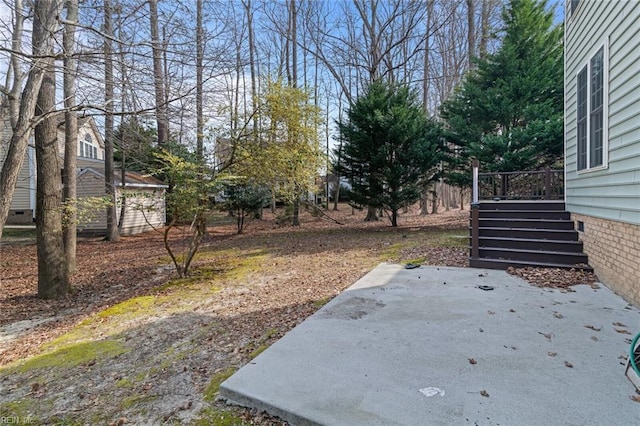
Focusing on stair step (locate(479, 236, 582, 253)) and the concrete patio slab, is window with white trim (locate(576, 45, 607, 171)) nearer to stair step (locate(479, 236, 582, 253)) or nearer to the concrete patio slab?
stair step (locate(479, 236, 582, 253))

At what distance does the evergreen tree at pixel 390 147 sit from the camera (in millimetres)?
12367

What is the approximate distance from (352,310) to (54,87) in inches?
262

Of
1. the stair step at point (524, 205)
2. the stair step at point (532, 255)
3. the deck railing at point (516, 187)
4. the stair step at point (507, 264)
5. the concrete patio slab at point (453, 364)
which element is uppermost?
the deck railing at point (516, 187)

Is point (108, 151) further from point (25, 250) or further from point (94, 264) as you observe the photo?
point (94, 264)

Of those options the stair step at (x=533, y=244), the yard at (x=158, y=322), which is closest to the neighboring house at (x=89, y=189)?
the yard at (x=158, y=322)

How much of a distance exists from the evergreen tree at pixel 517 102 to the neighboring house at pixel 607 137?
14.1 ft

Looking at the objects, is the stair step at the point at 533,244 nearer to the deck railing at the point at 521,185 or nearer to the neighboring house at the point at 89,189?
the deck railing at the point at 521,185

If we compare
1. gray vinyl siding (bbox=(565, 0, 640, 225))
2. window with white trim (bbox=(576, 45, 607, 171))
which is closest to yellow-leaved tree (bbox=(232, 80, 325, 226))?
window with white trim (bbox=(576, 45, 607, 171))

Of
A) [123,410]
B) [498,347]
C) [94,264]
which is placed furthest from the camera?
[94,264]

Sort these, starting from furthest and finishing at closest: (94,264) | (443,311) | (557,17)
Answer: (557,17) < (94,264) < (443,311)

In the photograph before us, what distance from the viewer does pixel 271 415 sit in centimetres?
231

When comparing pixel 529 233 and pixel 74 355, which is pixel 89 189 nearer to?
pixel 74 355

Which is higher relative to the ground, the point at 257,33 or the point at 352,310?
the point at 257,33

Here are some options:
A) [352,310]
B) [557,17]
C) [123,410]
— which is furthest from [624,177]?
[557,17]
